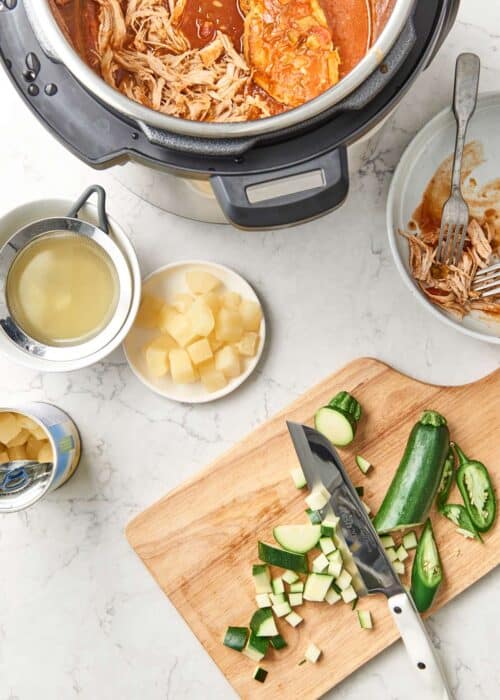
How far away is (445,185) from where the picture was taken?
58.9 inches

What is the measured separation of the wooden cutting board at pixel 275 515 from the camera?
152cm

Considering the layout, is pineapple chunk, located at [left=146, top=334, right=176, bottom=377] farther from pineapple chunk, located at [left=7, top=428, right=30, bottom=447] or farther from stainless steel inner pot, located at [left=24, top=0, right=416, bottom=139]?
stainless steel inner pot, located at [left=24, top=0, right=416, bottom=139]

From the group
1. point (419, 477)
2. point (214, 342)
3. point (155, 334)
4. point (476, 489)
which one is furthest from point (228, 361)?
point (476, 489)

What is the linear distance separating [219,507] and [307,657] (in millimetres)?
313

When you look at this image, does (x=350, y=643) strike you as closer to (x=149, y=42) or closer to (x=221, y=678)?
(x=221, y=678)

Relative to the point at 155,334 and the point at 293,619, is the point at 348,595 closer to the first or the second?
the point at 293,619

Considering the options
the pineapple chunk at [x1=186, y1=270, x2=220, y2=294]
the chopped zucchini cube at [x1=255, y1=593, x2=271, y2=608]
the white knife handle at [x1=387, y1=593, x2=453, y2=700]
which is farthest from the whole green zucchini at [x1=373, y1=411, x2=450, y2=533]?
the pineapple chunk at [x1=186, y1=270, x2=220, y2=294]

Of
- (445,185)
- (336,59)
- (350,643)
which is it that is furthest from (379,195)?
(350,643)

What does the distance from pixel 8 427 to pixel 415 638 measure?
0.81 metres

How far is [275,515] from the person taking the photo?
1.55 meters

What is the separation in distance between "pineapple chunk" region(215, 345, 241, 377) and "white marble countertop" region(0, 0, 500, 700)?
0.19 feet

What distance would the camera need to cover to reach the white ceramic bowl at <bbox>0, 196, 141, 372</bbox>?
4.69 feet

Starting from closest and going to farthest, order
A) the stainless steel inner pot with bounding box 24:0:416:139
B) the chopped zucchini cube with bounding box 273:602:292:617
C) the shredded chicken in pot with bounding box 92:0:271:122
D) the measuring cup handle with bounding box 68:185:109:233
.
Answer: the stainless steel inner pot with bounding box 24:0:416:139 < the shredded chicken in pot with bounding box 92:0:271:122 < the measuring cup handle with bounding box 68:185:109:233 < the chopped zucchini cube with bounding box 273:602:292:617

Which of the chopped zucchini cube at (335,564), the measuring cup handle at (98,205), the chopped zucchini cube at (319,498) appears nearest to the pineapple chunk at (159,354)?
the measuring cup handle at (98,205)
